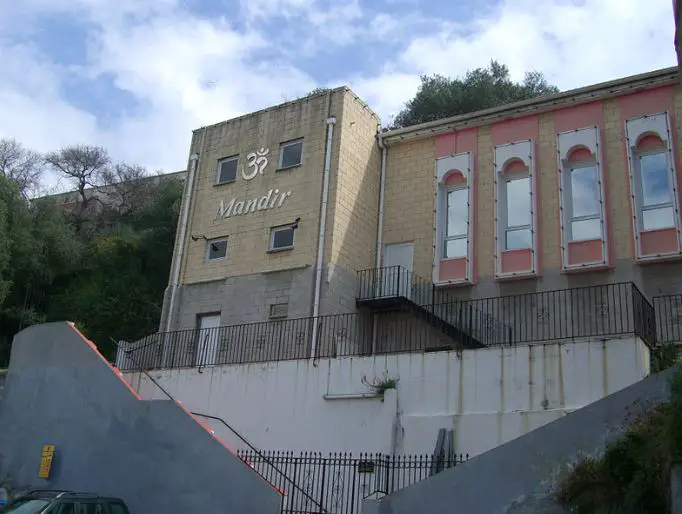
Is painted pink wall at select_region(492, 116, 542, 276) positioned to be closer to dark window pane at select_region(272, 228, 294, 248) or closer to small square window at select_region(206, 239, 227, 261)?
dark window pane at select_region(272, 228, 294, 248)

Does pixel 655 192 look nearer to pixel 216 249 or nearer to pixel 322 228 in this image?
pixel 322 228

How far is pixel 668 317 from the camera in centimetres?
1767

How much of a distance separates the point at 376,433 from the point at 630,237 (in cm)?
807

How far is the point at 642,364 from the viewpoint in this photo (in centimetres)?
1386

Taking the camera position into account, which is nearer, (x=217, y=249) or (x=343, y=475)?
(x=343, y=475)

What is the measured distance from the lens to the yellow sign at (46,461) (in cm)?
1831

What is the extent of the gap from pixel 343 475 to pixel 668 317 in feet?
27.3

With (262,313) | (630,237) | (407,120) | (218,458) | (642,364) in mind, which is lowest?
(218,458)

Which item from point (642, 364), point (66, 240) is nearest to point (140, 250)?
point (66, 240)

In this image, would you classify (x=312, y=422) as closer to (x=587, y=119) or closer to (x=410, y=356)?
(x=410, y=356)

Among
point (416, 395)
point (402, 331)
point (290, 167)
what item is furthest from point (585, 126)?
point (416, 395)

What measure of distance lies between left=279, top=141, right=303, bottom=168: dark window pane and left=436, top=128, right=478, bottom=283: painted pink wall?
13.6 feet

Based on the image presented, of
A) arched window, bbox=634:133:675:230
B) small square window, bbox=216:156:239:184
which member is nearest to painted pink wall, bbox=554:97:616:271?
arched window, bbox=634:133:675:230

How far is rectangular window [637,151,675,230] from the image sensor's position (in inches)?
730
